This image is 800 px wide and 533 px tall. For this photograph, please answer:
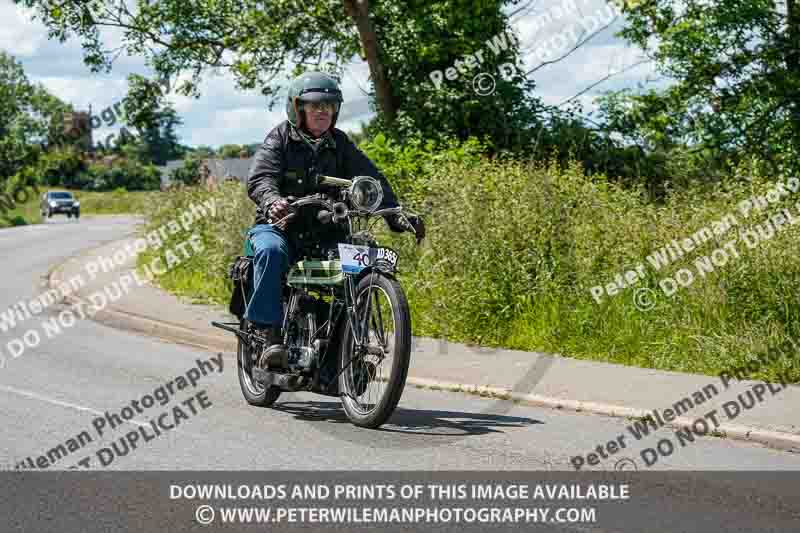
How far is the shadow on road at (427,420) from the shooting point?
719 centimetres

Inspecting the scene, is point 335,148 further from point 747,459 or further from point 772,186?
point 772,186

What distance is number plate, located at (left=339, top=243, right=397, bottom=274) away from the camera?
6965mm

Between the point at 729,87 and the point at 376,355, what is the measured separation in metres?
12.7

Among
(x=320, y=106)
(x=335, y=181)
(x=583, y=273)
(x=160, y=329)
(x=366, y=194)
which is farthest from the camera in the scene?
(x=160, y=329)

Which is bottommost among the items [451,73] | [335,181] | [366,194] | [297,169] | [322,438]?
[322,438]

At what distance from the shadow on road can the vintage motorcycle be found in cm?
30

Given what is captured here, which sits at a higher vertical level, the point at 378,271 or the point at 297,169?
the point at 297,169

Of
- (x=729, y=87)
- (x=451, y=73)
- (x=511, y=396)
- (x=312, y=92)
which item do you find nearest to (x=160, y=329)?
(x=511, y=396)

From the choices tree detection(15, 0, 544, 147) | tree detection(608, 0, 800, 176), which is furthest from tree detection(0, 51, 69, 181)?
tree detection(608, 0, 800, 176)

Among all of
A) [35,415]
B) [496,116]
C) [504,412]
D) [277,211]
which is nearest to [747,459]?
[504,412]

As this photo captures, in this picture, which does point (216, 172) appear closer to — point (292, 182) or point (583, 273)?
point (583, 273)

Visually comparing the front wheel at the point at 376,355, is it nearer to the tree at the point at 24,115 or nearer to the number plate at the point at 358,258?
the number plate at the point at 358,258

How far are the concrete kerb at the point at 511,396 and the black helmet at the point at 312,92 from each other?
112 inches

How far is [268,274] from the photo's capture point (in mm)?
7387
